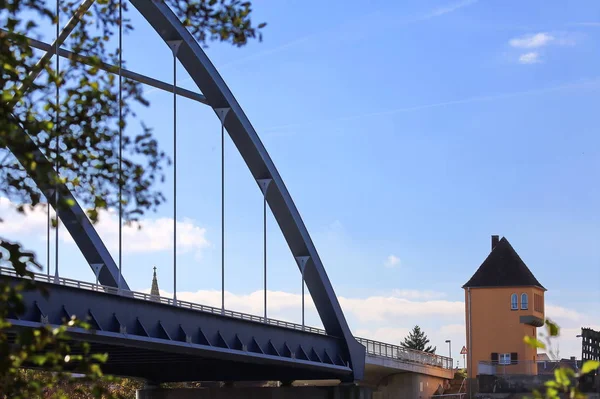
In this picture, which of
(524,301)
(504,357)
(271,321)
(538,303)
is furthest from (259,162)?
(538,303)

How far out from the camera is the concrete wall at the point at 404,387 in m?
71.6

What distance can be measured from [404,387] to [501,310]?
8.10 meters

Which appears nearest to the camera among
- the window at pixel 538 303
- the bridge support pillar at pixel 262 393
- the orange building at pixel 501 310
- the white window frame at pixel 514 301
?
the bridge support pillar at pixel 262 393

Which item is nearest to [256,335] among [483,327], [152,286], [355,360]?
[355,360]

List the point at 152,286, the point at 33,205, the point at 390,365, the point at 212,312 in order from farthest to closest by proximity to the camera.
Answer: the point at 152,286 → the point at 390,365 → the point at 212,312 → the point at 33,205

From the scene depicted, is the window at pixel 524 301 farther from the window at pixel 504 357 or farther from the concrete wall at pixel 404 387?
the concrete wall at pixel 404 387

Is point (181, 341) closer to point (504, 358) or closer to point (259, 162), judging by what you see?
point (259, 162)

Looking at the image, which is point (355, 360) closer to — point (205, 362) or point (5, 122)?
point (205, 362)

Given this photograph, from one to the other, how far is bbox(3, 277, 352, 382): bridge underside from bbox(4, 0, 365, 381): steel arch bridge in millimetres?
38

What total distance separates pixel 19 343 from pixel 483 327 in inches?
2609

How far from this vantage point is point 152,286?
117 meters

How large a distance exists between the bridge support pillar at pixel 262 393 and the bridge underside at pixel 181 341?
0.65m

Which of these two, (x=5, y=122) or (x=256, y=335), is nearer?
(x=5, y=122)

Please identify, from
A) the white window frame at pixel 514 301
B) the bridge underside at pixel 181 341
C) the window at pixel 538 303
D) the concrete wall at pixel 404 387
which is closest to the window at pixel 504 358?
the white window frame at pixel 514 301
